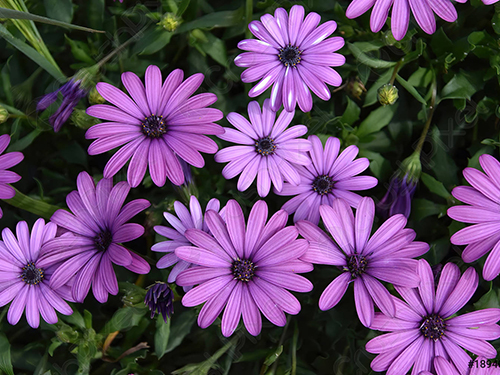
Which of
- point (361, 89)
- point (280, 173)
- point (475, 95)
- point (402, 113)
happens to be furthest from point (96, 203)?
point (475, 95)

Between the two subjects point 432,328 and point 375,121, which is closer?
point 432,328

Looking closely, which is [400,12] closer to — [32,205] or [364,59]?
[364,59]

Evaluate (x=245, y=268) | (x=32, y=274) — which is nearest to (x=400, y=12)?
(x=245, y=268)

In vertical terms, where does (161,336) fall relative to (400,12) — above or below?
below

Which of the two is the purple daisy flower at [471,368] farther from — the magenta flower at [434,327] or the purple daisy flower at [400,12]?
the purple daisy flower at [400,12]

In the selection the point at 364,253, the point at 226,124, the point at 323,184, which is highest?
the point at 226,124
